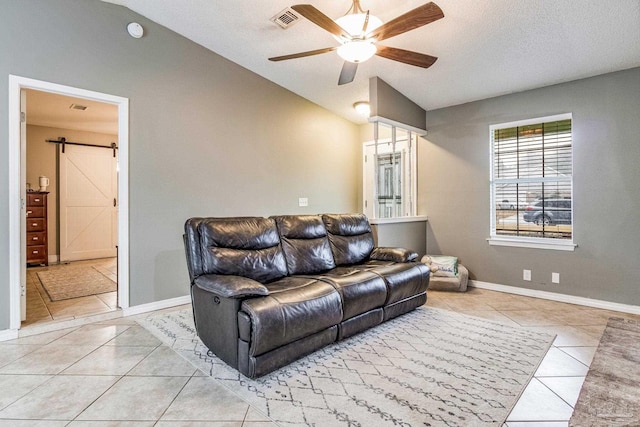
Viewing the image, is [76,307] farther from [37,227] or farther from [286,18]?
[286,18]

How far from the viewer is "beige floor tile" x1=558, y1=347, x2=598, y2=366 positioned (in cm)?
240

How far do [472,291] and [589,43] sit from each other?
9.68ft

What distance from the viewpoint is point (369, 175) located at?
5.92 metres

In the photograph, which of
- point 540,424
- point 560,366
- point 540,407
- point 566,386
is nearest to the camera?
point 540,424

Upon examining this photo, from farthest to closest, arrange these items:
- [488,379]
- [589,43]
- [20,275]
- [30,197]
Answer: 1. [30,197]
2. [589,43]
3. [20,275]
4. [488,379]

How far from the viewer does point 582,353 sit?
252 cm

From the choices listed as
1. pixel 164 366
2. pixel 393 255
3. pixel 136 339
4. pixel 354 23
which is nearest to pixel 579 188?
pixel 393 255

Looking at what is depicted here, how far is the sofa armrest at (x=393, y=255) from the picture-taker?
11.8ft

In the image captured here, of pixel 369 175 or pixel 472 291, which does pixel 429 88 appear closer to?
pixel 369 175

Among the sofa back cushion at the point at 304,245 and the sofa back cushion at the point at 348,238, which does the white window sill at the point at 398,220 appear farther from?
the sofa back cushion at the point at 304,245

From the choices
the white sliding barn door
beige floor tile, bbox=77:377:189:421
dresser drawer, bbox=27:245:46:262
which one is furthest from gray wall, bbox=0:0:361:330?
the white sliding barn door

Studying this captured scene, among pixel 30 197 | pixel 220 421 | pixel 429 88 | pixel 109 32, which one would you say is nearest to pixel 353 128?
pixel 429 88

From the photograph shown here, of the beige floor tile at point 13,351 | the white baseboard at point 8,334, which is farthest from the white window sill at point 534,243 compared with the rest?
the white baseboard at point 8,334

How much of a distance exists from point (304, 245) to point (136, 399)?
1805mm
